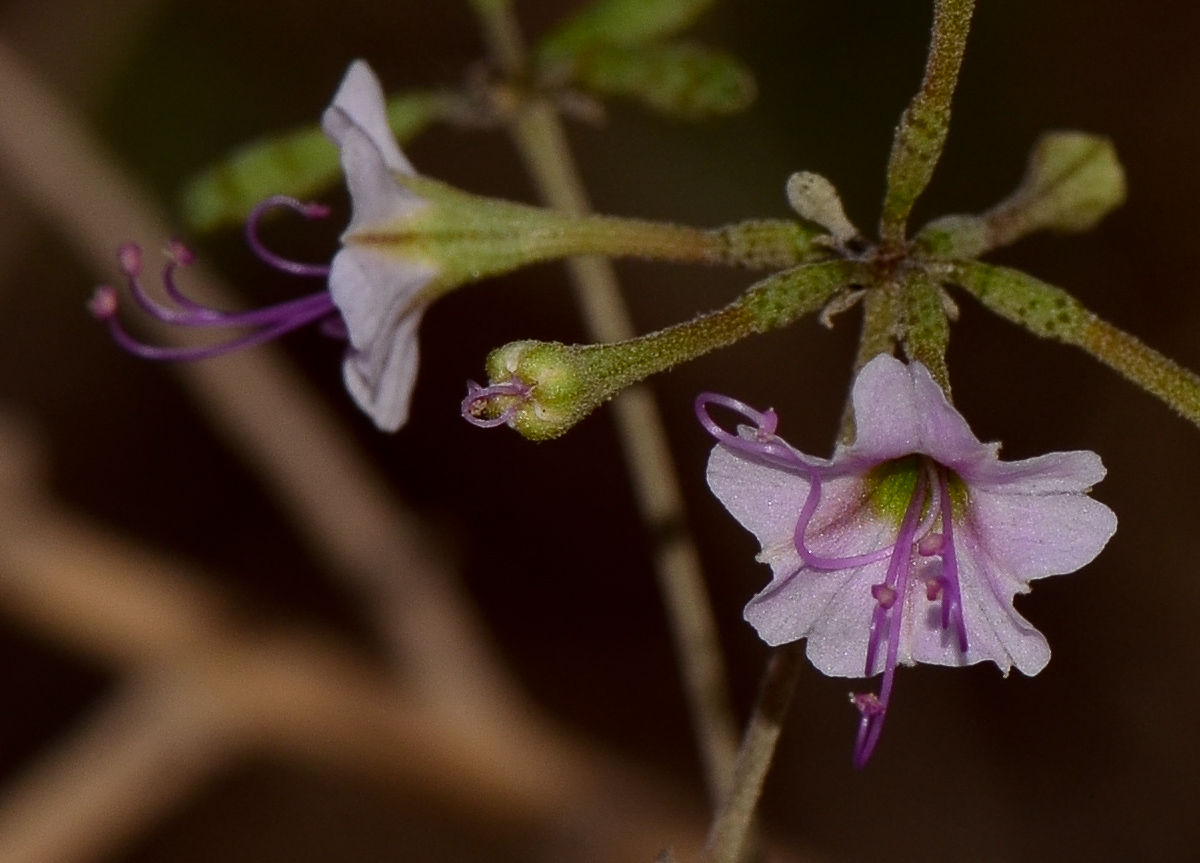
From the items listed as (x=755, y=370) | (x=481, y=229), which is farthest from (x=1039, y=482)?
(x=755, y=370)

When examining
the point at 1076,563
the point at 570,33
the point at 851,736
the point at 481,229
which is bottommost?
the point at 1076,563

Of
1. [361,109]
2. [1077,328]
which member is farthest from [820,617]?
[361,109]

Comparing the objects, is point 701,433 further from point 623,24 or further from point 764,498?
point 764,498

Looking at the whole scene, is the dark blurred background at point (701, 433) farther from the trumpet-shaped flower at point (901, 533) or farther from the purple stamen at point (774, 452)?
the purple stamen at point (774, 452)

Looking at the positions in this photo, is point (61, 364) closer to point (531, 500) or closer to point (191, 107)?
point (191, 107)

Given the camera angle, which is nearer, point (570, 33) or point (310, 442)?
point (570, 33)

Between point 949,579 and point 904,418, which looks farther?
point 949,579

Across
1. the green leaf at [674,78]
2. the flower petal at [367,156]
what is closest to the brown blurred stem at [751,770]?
the flower petal at [367,156]
